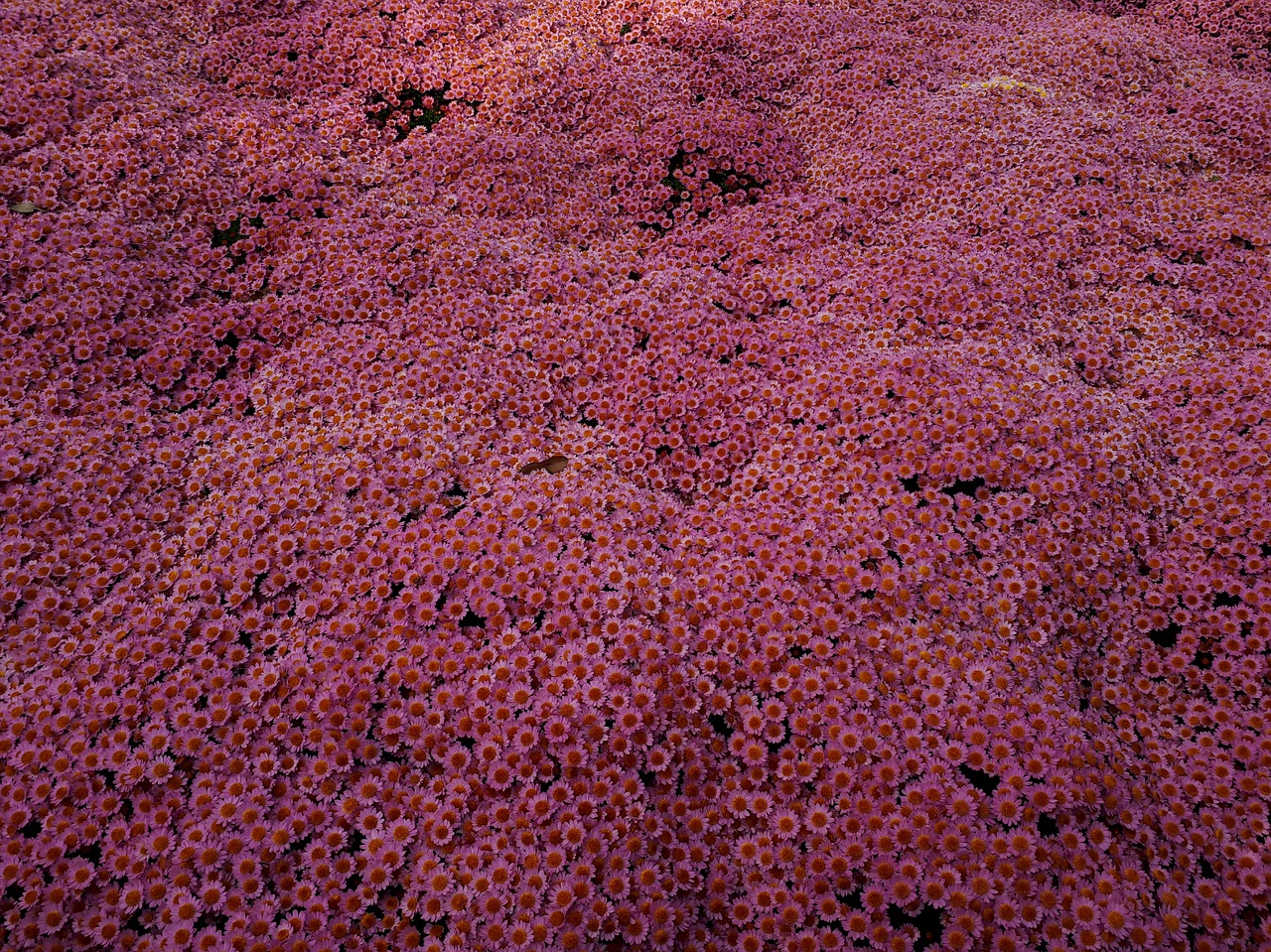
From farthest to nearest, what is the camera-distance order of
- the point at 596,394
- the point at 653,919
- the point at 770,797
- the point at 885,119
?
the point at 885,119 < the point at 596,394 < the point at 770,797 < the point at 653,919

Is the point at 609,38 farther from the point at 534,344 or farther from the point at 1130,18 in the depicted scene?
the point at 1130,18

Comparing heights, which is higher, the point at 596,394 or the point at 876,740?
the point at 596,394

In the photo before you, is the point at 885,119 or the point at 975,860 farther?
the point at 885,119

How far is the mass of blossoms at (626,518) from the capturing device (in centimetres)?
320

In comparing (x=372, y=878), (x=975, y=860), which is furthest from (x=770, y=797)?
(x=372, y=878)

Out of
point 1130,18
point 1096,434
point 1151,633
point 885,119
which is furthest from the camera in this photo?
point 1130,18

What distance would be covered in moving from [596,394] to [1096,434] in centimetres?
370

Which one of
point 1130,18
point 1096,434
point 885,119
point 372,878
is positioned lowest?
point 372,878

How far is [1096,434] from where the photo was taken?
4719mm

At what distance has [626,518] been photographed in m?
4.49

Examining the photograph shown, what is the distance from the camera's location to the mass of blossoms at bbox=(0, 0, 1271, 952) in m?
3.20

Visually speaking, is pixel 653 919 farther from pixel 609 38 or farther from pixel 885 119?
pixel 609 38

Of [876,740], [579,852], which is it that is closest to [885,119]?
[876,740]

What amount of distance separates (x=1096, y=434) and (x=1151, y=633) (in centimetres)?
138
